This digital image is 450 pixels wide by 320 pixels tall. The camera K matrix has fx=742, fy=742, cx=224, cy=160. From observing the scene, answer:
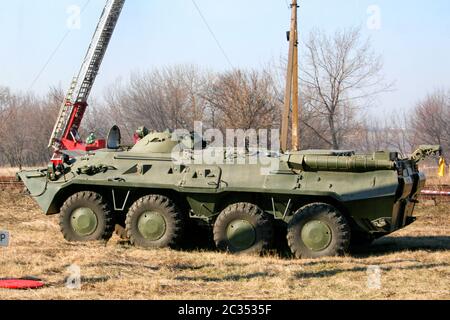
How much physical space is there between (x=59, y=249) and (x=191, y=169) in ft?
8.87

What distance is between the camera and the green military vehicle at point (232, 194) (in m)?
12.4

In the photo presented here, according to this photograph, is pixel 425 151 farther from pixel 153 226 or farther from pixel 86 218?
pixel 86 218

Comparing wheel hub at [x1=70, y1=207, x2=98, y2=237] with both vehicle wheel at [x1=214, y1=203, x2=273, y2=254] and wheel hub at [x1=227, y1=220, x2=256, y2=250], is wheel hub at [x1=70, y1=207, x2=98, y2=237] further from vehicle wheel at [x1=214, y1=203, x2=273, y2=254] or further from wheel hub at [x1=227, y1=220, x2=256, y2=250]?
wheel hub at [x1=227, y1=220, x2=256, y2=250]

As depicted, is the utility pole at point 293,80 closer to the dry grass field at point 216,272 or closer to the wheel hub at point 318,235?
the dry grass field at point 216,272

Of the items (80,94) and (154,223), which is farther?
(80,94)

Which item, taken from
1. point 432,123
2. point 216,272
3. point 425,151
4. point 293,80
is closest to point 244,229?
point 216,272

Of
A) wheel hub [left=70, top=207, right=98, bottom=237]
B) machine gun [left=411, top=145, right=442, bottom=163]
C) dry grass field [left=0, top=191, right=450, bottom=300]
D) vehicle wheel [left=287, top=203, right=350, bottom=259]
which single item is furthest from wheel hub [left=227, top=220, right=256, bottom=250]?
machine gun [left=411, top=145, right=442, bottom=163]

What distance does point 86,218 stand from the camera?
13844mm

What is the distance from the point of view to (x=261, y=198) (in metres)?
13.1

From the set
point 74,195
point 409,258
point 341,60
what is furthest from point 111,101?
point 409,258

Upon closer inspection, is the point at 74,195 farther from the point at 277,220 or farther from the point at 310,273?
the point at 310,273

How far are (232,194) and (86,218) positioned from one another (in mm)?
2843

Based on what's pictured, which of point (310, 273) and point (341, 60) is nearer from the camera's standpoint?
point (310, 273)

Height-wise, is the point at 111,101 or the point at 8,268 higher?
Answer: the point at 111,101
